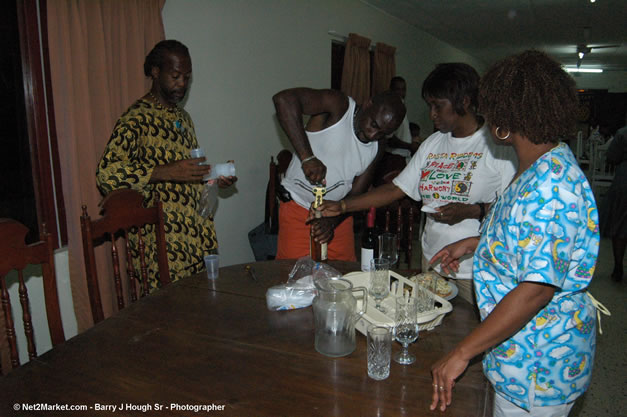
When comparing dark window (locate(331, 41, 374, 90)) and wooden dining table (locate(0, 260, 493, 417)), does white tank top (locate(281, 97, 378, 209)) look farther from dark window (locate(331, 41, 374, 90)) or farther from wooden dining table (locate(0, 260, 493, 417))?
dark window (locate(331, 41, 374, 90))

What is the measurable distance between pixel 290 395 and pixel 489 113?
2.66ft

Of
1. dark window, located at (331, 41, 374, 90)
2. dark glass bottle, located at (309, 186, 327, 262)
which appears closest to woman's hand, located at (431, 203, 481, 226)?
dark glass bottle, located at (309, 186, 327, 262)

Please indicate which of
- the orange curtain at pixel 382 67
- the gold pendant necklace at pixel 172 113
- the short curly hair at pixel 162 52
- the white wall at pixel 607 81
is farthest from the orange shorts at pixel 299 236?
the white wall at pixel 607 81

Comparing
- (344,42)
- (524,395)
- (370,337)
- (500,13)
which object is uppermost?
(500,13)

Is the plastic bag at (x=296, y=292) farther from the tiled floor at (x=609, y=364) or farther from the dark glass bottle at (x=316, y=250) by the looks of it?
the tiled floor at (x=609, y=364)

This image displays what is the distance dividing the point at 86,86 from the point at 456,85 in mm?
1862

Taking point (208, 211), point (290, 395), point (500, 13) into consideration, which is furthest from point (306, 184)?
point (500, 13)

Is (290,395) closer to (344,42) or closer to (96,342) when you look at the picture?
(96,342)

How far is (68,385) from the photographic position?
1032 mm

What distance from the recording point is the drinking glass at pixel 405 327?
3.76 ft

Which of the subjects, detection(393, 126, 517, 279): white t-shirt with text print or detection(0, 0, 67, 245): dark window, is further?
detection(0, 0, 67, 245): dark window

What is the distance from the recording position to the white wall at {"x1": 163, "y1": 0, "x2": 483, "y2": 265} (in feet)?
10.7

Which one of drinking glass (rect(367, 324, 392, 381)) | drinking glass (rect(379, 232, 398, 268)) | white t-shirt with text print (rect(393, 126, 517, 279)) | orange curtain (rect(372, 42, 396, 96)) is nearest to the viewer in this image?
drinking glass (rect(367, 324, 392, 381))

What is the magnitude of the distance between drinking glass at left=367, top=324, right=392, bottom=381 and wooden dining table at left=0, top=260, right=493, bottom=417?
2cm
